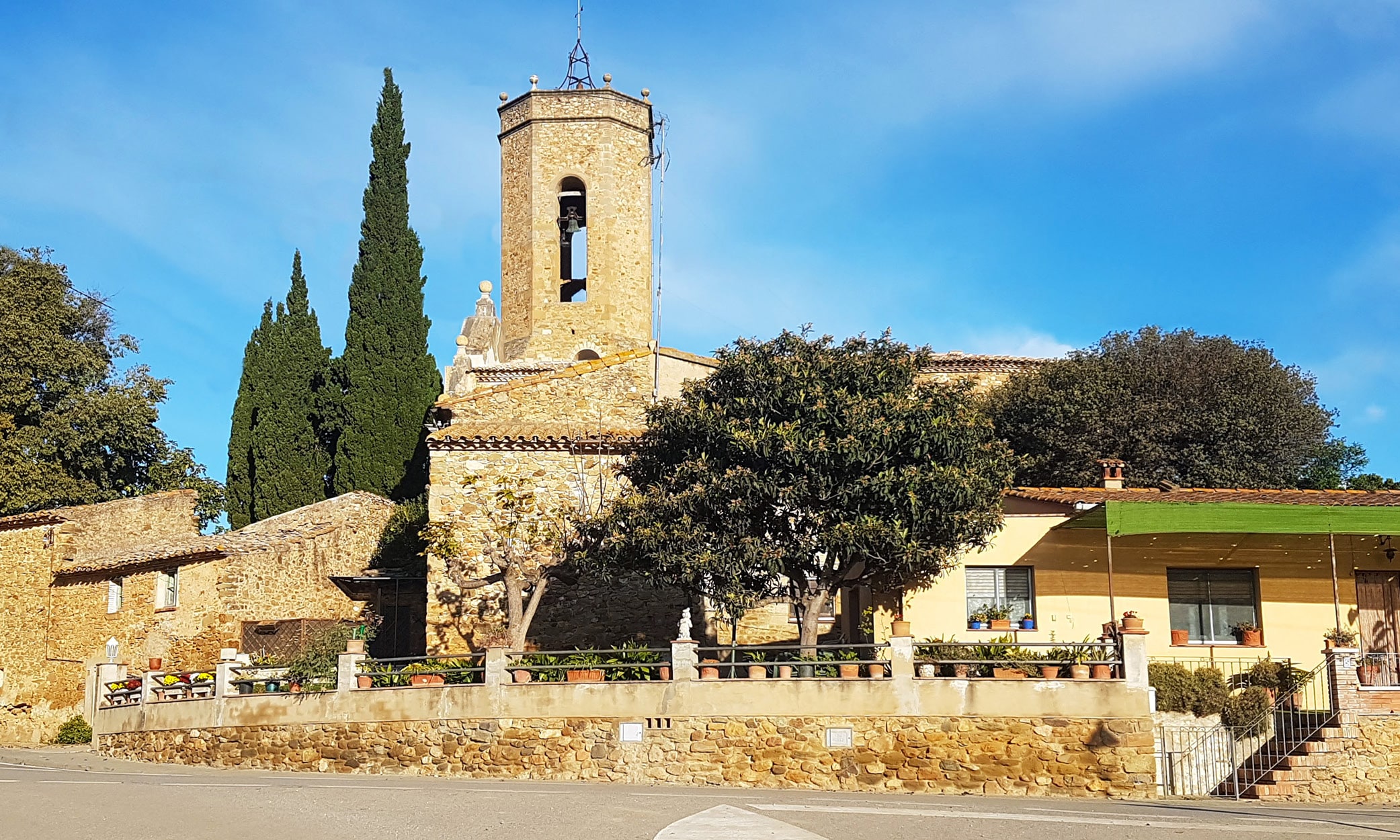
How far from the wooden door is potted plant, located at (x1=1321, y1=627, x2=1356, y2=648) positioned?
0.49 metres

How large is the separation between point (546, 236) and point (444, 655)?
17686mm

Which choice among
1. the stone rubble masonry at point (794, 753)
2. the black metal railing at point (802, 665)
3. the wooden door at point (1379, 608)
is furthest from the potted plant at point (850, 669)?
the wooden door at point (1379, 608)

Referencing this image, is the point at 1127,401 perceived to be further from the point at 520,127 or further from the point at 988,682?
the point at 520,127

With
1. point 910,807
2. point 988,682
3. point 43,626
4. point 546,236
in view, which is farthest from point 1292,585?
point 43,626

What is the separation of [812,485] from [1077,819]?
612 cm

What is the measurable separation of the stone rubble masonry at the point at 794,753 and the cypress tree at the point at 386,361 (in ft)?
48.2

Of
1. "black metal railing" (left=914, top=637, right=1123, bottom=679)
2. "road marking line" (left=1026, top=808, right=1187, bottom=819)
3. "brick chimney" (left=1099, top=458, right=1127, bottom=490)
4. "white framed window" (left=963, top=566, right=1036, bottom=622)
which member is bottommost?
"road marking line" (left=1026, top=808, right=1187, bottom=819)

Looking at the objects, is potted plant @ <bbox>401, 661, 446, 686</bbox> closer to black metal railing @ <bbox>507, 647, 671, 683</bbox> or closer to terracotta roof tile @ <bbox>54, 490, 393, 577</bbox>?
black metal railing @ <bbox>507, 647, 671, 683</bbox>

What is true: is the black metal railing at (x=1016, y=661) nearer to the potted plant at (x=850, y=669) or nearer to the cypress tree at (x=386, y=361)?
the potted plant at (x=850, y=669)

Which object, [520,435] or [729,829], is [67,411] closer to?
[520,435]

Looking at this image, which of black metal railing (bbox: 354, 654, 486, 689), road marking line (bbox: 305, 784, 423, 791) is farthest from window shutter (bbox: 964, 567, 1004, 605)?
road marking line (bbox: 305, 784, 423, 791)

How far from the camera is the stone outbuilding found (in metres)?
25.3

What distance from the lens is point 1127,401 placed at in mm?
28031

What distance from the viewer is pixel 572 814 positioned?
1328 centimetres
